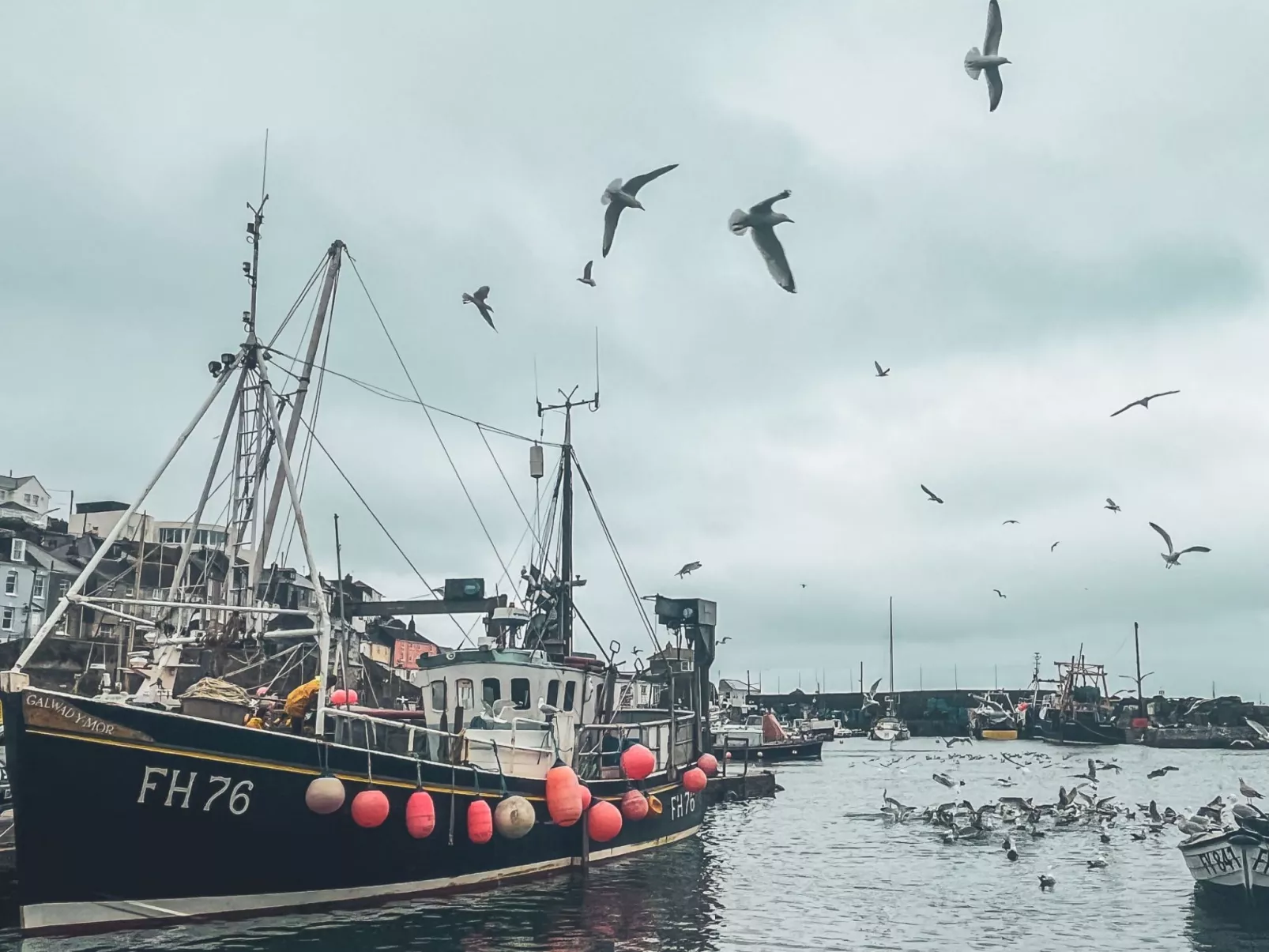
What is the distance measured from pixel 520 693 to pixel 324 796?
853cm

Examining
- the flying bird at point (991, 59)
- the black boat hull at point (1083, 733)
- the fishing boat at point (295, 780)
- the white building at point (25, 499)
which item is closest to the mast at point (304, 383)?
the fishing boat at point (295, 780)

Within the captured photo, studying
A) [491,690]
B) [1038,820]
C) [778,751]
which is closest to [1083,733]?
[778,751]

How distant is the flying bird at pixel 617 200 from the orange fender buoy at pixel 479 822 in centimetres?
1194

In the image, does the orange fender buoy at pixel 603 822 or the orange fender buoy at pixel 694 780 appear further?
the orange fender buoy at pixel 694 780

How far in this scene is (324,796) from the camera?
2098cm

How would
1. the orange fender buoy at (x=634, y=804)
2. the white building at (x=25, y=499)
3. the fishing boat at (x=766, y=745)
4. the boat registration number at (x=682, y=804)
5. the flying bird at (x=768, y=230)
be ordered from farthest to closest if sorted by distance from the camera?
the white building at (x=25, y=499)
the fishing boat at (x=766, y=745)
the boat registration number at (x=682, y=804)
the orange fender buoy at (x=634, y=804)
the flying bird at (x=768, y=230)

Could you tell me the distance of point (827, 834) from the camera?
42719 mm

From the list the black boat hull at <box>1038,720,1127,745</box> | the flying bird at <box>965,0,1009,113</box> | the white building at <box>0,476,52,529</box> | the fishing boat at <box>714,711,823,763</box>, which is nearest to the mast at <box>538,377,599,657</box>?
the flying bird at <box>965,0,1009,113</box>

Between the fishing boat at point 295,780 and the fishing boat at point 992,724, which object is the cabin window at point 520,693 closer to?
the fishing boat at point 295,780

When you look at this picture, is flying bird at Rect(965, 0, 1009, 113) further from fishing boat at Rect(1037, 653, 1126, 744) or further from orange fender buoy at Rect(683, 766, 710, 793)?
fishing boat at Rect(1037, 653, 1126, 744)

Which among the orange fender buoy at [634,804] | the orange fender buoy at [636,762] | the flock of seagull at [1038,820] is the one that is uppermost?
the orange fender buoy at [636,762]

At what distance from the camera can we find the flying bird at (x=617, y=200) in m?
19.0

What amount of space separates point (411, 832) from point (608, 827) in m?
6.53

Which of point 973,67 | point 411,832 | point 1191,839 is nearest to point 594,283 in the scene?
point 973,67
